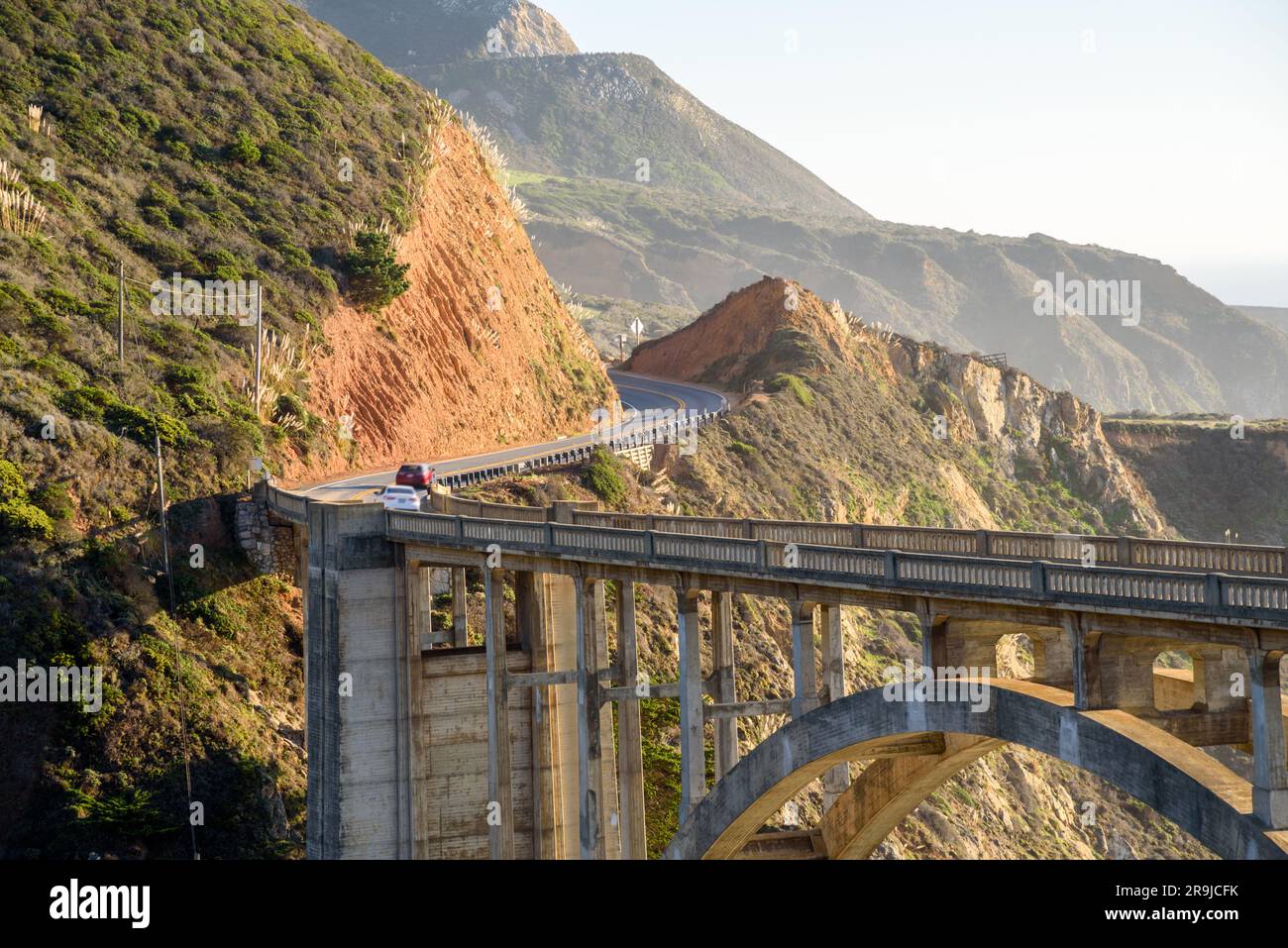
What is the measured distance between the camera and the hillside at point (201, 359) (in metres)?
44.7

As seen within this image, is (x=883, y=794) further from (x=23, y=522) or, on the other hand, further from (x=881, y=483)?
(x=881, y=483)

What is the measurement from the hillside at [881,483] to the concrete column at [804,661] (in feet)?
52.9

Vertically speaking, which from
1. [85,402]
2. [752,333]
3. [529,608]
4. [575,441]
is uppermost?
[752,333]

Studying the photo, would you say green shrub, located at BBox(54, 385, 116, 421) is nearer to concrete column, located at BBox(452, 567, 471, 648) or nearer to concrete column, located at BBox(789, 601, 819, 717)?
concrete column, located at BBox(452, 567, 471, 648)

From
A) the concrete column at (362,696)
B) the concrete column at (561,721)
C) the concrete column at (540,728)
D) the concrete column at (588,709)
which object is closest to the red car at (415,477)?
the concrete column at (362,696)

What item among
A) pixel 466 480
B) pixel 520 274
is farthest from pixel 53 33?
pixel 466 480

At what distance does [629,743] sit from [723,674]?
377 cm

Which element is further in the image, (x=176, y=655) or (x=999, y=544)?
(x=176, y=655)

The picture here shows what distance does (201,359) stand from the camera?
5875 centimetres

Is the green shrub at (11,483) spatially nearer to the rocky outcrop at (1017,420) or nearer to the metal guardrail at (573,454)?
the metal guardrail at (573,454)

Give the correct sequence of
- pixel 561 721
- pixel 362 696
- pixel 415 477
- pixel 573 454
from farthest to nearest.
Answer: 1. pixel 573 454
2. pixel 415 477
3. pixel 362 696
4. pixel 561 721

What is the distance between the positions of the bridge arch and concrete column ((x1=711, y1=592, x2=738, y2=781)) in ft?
4.59

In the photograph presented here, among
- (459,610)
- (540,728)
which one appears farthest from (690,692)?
(459,610)

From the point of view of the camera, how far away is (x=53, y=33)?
7444cm
